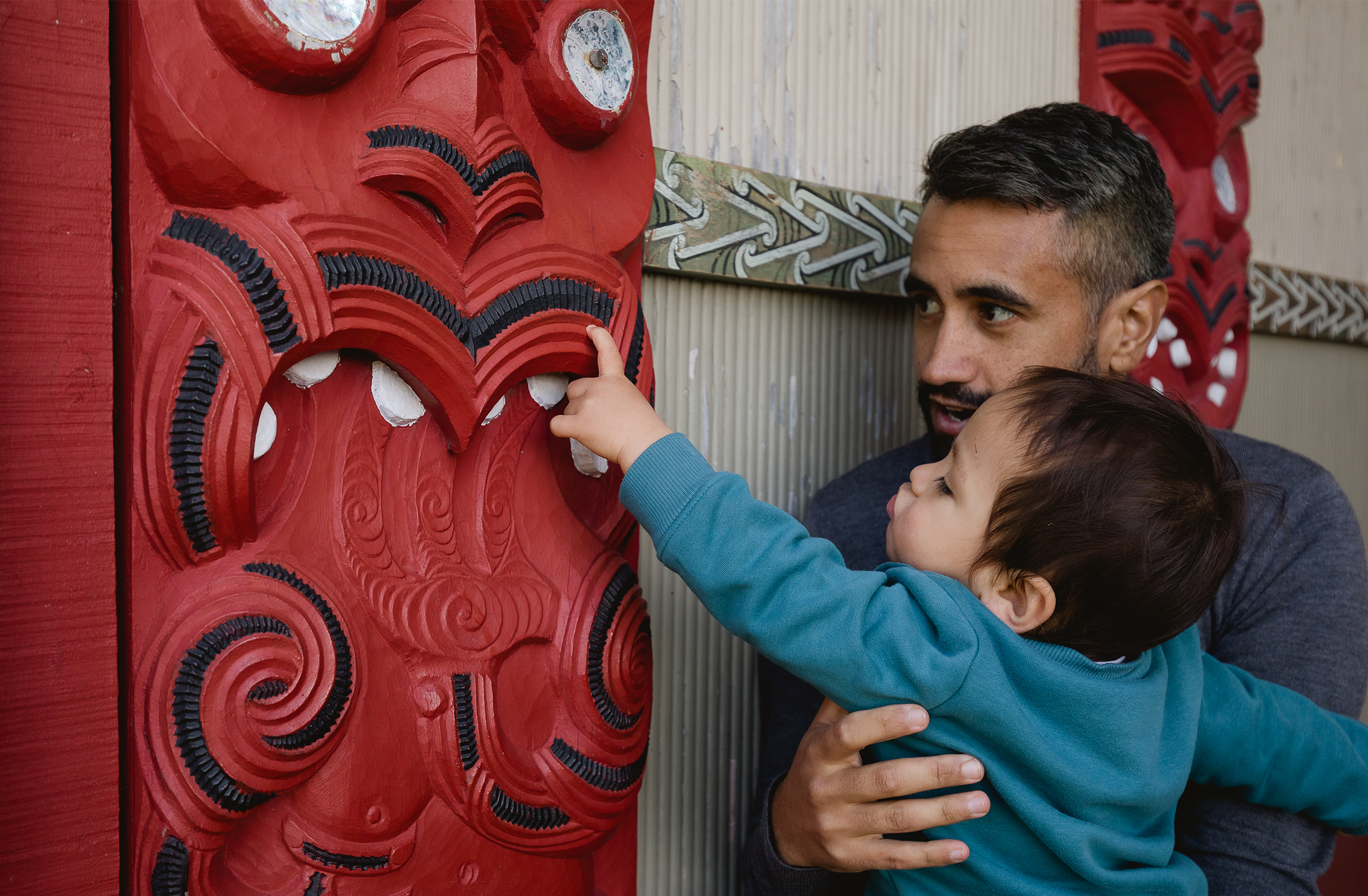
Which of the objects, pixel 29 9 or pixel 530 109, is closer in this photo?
pixel 29 9

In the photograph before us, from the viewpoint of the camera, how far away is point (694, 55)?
1294mm

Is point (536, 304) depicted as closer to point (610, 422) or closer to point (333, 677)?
point (610, 422)

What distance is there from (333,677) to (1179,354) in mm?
1698

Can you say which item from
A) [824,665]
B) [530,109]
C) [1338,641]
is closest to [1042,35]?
[1338,641]

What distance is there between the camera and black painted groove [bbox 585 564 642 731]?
0.94 m

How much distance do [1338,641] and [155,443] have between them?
1.33m

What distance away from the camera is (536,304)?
89 cm

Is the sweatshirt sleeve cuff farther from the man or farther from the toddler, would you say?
the man

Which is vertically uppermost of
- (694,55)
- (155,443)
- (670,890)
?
(694,55)

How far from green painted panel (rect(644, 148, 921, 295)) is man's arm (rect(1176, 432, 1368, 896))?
0.62 metres

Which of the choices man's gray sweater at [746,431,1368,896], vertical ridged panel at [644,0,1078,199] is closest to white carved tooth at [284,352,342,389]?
vertical ridged panel at [644,0,1078,199]

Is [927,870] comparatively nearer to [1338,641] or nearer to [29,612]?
[1338,641]

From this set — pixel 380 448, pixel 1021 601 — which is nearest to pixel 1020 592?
pixel 1021 601

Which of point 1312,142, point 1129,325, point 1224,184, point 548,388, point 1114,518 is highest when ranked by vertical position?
point 1312,142
